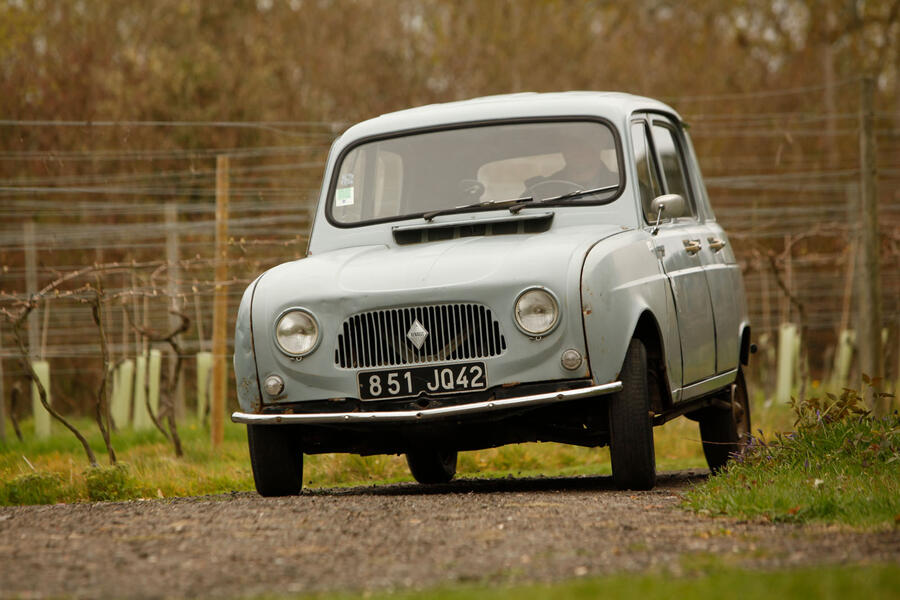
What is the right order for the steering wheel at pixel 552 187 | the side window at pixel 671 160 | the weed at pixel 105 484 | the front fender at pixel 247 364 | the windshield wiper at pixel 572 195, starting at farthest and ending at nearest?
the side window at pixel 671 160 → the weed at pixel 105 484 → the steering wheel at pixel 552 187 → the windshield wiper at pixel 572 195 → the front fender at pixel 247 364

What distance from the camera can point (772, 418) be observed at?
486 inches

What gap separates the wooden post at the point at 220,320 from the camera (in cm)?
1127

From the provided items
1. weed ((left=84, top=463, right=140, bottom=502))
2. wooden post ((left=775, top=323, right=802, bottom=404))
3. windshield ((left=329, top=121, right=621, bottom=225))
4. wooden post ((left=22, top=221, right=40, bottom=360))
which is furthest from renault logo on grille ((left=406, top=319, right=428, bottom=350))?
wooden post ((left=775, top=323, right=802, bottom=404))

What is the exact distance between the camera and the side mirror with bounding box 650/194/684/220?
7.50 metres

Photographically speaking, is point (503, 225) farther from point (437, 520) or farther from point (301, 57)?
point (301, 57)

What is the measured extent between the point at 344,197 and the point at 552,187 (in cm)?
127

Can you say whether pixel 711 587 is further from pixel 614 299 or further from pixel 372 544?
pixel 614 299

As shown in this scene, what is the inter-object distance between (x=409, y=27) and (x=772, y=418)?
15874 mm

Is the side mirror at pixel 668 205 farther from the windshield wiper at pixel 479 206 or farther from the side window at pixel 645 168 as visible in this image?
the windshield wiper at pixel 479 206

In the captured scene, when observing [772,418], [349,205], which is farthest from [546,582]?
[772,418]

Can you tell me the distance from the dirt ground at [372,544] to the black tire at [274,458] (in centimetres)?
40

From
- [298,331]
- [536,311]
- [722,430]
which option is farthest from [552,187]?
[722,430]

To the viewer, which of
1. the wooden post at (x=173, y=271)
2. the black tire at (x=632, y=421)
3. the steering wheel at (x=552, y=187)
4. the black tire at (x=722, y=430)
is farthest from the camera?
the wooden post at (x=173, y=271)

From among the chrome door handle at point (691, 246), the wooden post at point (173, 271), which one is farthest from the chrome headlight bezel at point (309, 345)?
the wooden post at point (173, 271)
